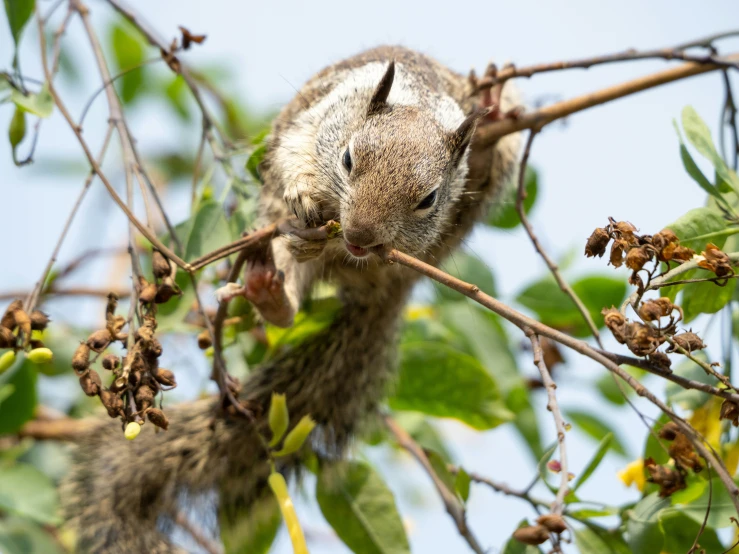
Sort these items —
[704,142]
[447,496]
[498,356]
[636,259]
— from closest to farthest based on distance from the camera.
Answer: [636,259] < [704,142] < [447,496] < [498,356]

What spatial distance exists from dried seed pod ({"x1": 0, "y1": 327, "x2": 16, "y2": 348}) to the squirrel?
0.72m

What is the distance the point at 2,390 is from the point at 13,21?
985 millimetres

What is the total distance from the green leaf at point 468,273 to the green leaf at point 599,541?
108 cm

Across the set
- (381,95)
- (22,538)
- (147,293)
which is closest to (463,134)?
(381,95)

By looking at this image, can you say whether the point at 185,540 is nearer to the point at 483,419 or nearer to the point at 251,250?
the point at 483,419

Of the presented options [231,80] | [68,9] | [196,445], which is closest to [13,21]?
[68,9]

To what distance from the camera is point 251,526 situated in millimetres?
2525

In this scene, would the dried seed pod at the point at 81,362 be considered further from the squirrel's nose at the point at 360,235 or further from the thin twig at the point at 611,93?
the thin twig at the point at 611,93

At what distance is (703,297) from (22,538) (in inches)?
77.1

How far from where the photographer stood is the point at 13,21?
6.75ft

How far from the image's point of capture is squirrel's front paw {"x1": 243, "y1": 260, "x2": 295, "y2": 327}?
79.0 inches

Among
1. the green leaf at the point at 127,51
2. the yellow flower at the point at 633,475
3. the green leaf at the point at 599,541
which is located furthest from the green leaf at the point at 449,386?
the green leaf at the point at 127,51

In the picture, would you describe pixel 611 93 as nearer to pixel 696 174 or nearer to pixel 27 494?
pixel 696 174

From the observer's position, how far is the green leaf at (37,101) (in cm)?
188
